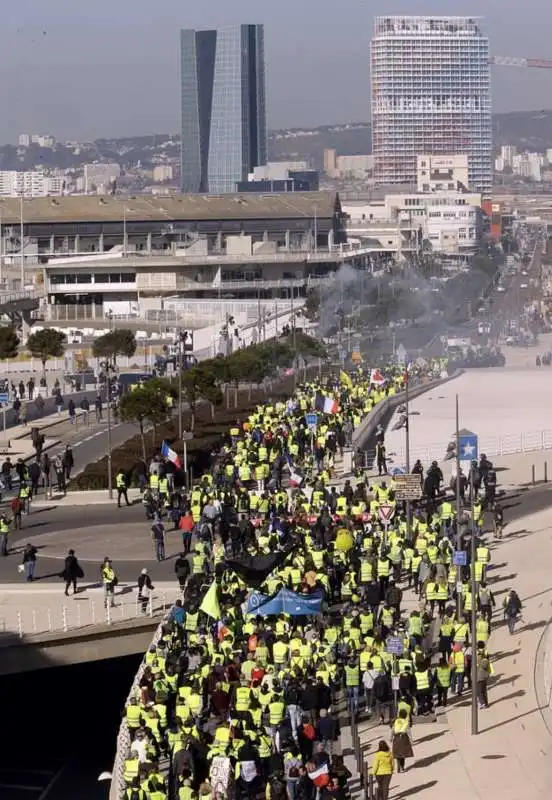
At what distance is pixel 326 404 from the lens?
147 feet

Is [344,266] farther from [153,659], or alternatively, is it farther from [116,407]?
[153,659]

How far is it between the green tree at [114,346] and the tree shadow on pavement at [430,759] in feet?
147

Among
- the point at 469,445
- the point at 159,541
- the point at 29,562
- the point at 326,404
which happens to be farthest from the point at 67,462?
the point at 29,562

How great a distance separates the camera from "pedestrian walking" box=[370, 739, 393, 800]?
1919 cm

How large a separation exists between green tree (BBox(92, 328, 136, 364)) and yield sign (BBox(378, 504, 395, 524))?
117 ft

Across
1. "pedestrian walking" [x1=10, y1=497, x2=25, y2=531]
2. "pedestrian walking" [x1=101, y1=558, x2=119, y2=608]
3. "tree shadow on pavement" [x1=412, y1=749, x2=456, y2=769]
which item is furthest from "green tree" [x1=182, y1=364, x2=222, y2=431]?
"tree shadow on pavement" [x1=412, y1=749, x2=456, y2=769]

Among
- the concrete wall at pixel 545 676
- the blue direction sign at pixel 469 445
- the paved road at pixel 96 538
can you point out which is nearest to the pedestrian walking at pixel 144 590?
the paved road at pixel 96 538


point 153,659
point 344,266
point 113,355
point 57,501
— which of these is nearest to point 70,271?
point 344,266

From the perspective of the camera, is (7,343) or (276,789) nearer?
(276,789)

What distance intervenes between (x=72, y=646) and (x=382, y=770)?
7.98 metres

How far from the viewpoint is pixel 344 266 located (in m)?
110

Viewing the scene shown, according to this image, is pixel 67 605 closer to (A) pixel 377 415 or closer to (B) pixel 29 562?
(B) pixel 29 562

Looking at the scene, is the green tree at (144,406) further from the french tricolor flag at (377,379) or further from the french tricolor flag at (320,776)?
the french tricolor flag at (320,776)

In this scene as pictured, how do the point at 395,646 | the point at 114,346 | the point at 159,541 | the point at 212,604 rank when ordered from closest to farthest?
the point at 395,646
the point at 212,604
the point at 159,541
the point at 114,346
